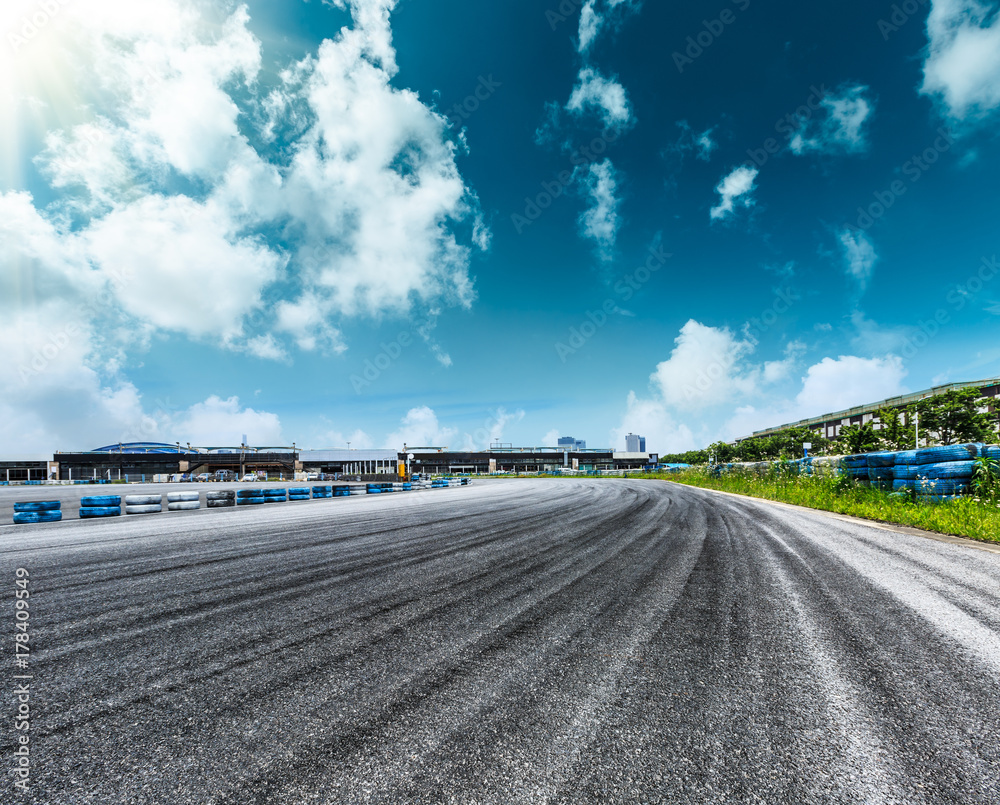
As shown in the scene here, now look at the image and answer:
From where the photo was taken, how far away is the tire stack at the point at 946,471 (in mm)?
11734

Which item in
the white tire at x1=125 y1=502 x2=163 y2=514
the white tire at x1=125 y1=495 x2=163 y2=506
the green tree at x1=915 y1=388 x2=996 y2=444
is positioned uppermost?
the green tree at x1=915 y1=388 x2=996 y2=444

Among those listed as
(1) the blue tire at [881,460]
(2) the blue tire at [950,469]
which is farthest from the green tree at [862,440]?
(2) the blue tire at [950,469]

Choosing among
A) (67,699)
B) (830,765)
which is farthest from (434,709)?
(67,699)

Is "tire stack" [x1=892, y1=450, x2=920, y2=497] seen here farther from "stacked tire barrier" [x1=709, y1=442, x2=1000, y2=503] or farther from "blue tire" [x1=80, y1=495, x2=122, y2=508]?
"blue tire" [x1=80, y1=495, x2=122, y2=508]

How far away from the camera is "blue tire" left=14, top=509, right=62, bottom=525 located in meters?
13.7

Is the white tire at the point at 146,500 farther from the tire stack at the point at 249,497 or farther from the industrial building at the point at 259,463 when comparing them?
the industrial building at the point at 259,463

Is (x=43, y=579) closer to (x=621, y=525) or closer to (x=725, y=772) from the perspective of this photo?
(x=725, y=772)

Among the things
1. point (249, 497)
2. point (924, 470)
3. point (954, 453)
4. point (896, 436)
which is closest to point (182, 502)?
point (249, 497)

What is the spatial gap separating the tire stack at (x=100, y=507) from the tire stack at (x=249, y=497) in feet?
16.2

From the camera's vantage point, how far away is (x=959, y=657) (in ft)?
11.7

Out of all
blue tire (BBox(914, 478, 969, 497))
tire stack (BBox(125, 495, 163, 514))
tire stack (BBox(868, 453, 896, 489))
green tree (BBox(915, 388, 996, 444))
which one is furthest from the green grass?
tire stack (BBox(125, 495, 163, 514))

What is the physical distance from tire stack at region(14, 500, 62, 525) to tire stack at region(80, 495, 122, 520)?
0.63 m

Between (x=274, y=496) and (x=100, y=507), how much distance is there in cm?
749

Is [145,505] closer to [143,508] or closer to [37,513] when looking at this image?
[143,508]
